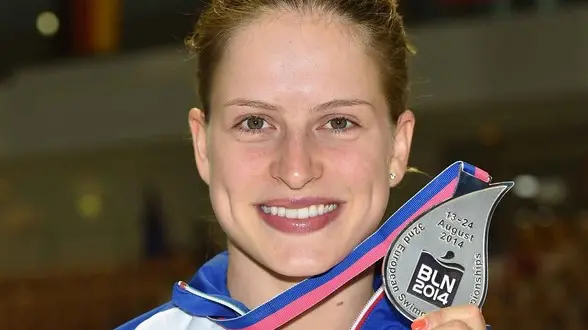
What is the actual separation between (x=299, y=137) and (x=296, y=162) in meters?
0.04

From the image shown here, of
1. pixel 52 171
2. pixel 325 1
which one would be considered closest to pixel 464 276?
pixel 325 1

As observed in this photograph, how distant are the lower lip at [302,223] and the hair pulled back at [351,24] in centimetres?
22

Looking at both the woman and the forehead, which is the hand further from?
the forehead

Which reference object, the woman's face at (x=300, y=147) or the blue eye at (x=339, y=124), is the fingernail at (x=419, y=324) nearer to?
the woman's face at (x=300, y=147)

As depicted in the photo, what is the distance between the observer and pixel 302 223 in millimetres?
1642

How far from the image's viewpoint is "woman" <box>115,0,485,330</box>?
1631 mm

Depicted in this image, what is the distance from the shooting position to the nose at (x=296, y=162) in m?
1.60

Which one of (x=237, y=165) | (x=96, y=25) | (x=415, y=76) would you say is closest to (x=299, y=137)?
(x=237, y=165)

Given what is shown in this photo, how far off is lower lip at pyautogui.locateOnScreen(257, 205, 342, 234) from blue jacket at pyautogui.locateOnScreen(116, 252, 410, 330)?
153mm

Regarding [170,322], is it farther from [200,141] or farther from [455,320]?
[455,320]

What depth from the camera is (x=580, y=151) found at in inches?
448

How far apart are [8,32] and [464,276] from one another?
9.41 m

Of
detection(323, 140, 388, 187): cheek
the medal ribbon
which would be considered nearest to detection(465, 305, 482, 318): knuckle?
the medal ribbon

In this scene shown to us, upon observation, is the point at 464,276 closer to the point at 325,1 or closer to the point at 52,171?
the point at 325,1
